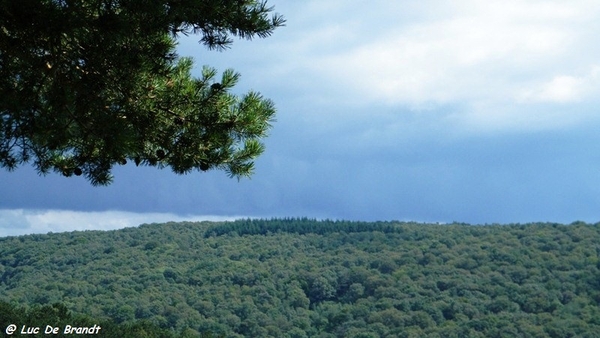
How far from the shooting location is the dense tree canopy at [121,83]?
3.88m

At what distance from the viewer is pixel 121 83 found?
14.1 feet

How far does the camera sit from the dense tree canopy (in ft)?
12.7

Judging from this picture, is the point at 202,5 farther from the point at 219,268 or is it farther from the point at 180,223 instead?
the point at 180,223

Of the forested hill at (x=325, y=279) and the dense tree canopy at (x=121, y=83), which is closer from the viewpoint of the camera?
the dense tree canopy at (x=121, y=83)

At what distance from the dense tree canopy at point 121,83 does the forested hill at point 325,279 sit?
54.9ft

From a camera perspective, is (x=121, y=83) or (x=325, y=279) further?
(x=325, y=279)

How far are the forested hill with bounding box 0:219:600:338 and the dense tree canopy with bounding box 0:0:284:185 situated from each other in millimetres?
16737

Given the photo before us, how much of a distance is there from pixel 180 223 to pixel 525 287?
1727 cm

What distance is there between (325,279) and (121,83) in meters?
27.0

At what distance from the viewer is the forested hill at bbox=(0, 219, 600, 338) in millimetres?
24359

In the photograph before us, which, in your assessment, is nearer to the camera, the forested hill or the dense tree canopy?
the dense tree canopy

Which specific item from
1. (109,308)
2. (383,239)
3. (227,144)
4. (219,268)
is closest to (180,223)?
(219,268)

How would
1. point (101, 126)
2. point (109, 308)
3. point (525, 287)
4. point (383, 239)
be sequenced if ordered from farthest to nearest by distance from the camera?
point (383, 239) < point (525, 287) < point (109, 308) < point (101, 126)

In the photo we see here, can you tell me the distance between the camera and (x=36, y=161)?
4855 mm
